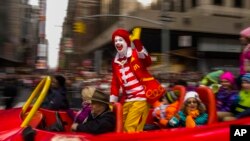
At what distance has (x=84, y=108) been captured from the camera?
4.98 metres

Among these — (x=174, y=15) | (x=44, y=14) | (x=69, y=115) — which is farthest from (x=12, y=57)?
(x=69, y=115)

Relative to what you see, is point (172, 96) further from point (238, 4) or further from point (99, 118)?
point (238, 4)

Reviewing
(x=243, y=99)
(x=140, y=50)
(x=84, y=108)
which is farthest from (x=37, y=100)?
(x=243, y=99)

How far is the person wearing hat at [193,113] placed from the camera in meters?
4.10

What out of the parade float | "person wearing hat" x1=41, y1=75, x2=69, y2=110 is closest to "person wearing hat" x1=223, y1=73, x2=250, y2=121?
the parade float

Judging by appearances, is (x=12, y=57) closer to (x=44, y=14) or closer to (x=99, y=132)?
(x=44, y=14)

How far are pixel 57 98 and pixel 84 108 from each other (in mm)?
1466

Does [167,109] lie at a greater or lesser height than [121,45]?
lesser

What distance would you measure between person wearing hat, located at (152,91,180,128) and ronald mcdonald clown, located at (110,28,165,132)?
26cm

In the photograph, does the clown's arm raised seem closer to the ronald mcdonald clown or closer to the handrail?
the ronald mcdonald clown

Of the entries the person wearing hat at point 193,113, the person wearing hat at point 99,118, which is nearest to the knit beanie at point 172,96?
the person wearing hat at point 193,113

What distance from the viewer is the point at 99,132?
158 inches

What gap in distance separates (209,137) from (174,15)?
30.2 metres

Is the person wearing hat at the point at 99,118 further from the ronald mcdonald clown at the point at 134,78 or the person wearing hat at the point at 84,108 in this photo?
the ronald mcdonald clown at the point at 134,78
